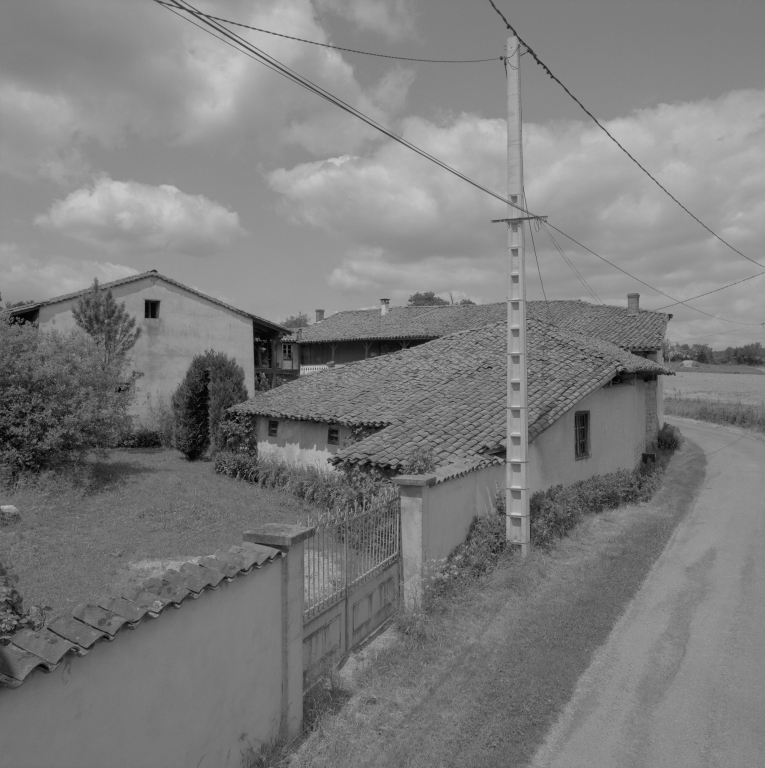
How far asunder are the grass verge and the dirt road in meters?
0.24

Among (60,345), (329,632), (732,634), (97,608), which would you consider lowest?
(732,634)

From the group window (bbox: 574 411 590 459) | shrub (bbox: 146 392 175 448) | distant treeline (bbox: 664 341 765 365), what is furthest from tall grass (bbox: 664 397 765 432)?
distant treeline (bbox: 664 341 765 365)

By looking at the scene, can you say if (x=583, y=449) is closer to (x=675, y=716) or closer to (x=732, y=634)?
(x=732, y=634)

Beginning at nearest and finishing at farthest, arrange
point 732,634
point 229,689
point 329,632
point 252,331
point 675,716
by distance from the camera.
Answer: point 229,689 → point 675,716 → point 329,632 → point 732,634 → point 252,331

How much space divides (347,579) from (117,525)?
7.62 meters

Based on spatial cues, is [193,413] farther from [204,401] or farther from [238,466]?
[238,466]

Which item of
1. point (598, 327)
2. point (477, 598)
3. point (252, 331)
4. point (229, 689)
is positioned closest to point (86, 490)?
point (477, 598)

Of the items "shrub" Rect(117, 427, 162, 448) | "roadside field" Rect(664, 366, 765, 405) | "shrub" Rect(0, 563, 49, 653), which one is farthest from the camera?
"roadside field" Rect(664, 366, 765, 405)

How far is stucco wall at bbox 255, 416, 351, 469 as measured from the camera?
17.2m

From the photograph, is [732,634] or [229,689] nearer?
[229,689]

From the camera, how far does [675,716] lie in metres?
5.82

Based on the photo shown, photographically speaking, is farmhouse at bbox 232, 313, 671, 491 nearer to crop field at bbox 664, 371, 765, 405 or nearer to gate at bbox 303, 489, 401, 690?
gate at bbox 303, 489, 401, 690

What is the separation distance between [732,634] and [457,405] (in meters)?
8.19

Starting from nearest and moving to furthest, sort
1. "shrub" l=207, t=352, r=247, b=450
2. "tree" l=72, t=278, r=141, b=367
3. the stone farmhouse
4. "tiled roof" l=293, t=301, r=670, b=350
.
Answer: "shrub" l=207, t=352, r=247, b=450 < "tree" l=72, t=278, r=141, b=367 < "tiled roof" l=293, t=301, r=670, b=350 < the stone farmhouse
